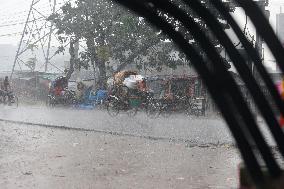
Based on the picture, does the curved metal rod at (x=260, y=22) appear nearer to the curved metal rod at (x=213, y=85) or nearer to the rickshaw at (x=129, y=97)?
the curved metal rod at (x=213, y=85)

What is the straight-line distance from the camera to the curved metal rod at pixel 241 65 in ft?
3.95

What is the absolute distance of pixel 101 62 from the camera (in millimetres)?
24938

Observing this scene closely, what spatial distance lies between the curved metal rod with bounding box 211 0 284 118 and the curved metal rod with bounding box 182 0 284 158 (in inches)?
1.8

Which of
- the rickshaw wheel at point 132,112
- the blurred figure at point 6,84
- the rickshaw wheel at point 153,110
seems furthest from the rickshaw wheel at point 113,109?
the blurred figure at point 6,84

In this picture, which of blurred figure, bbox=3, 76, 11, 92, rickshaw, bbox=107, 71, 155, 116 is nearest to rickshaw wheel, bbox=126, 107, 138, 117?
rickshaw, bbox=107, 71, 155, 116

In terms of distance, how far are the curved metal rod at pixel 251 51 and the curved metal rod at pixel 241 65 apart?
0.15ft

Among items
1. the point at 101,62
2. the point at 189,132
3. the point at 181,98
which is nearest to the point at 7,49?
the point at 101,62

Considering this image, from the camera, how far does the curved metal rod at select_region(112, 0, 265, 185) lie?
1.20 meters

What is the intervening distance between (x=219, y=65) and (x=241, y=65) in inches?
3.3

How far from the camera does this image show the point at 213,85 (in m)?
1.20

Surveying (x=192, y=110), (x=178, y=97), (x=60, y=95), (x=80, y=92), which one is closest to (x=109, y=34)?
(x=80, y=92)

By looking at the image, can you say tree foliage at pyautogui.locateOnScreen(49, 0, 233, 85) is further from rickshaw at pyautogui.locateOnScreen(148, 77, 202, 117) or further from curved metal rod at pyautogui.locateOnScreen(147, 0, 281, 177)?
curved metal rod at pyautogui.locateOnScreen(147, 0, 281, 177)

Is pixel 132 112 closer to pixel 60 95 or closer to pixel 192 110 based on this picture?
pixel 192 110

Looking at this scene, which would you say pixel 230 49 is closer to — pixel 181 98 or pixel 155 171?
pixel 155 171
